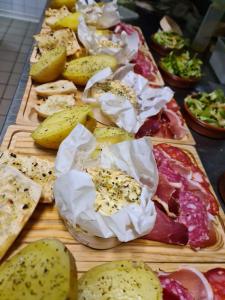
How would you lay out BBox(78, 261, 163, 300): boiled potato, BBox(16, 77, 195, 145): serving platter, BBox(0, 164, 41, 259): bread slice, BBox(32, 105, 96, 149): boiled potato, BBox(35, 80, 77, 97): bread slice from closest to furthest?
BBox(78, 261, 163, 300): boiled potato
BBox(0, 164, 41, 259): bread slice
BBox(32, 105, 96, 149): boiled potato
BBox(16, 77, 195, 145): serving platter
BBox(35, 80, 77, 97): bread slice

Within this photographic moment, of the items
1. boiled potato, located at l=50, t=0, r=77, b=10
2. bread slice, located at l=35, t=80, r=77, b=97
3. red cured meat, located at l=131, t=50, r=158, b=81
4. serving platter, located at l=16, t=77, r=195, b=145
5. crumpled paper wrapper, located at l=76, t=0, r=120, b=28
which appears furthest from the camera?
boiled potato, located at l=50, t=0, r=77, b=10

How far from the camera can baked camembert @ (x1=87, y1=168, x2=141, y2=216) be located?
95cm

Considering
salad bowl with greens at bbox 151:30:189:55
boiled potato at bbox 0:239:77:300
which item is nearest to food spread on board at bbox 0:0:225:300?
boiled potato at bbox 0:239:77:300

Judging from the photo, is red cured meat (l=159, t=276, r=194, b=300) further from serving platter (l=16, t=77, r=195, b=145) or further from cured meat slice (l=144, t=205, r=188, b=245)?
serving platter (l=16, t=77, r=195, b=145)

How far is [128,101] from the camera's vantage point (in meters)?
1.42

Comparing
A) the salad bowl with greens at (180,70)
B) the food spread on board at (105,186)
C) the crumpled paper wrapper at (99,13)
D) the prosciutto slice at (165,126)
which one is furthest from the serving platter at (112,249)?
the crumpled paper wrapper at (99,13)

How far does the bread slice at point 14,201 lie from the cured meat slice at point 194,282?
459 mm

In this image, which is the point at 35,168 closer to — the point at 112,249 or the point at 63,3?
the point at 112,249

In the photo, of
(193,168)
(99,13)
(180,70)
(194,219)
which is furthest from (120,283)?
(99,13)

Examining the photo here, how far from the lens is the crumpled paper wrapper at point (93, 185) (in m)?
0.91

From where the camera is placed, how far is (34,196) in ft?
3.17

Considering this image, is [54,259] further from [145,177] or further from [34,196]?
[145,177]

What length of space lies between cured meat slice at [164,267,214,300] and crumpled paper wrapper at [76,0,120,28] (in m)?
1.68

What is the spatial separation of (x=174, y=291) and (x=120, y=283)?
0.55ft
